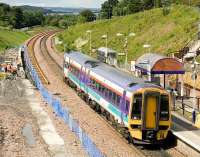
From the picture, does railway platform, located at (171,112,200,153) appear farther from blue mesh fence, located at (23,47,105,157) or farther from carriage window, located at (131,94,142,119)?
blue mesh fence, located at (23,47,105,157)

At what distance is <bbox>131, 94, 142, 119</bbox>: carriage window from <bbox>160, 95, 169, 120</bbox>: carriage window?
49.7 inches

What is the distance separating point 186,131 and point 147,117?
3.71 m

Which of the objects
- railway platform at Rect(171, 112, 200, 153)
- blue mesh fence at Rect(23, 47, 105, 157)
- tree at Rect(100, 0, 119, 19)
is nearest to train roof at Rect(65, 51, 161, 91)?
railway platform at Rect(171, 112, 200, 153)

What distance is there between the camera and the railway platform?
94.4ft

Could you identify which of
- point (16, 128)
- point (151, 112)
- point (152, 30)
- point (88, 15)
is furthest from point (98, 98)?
point (88, 15)

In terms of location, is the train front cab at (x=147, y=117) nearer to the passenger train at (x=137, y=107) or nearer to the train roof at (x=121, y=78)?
the passenger train at (x=137, y=107)

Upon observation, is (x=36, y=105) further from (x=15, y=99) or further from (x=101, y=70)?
→ (x=101, y=70)

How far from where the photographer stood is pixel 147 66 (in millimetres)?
41125

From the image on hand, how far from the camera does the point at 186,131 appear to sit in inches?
1240

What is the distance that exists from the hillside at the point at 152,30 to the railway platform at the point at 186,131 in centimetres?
2901

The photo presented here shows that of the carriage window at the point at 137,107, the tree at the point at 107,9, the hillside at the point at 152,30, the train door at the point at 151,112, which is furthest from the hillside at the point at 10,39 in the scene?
the train door at the point at 151,112

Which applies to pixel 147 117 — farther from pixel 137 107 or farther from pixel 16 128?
pixel 16 128

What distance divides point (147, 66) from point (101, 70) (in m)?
4.51

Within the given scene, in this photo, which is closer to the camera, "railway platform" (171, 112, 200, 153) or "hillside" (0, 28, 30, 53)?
"railway platform" (171, 112, 200, 153)
